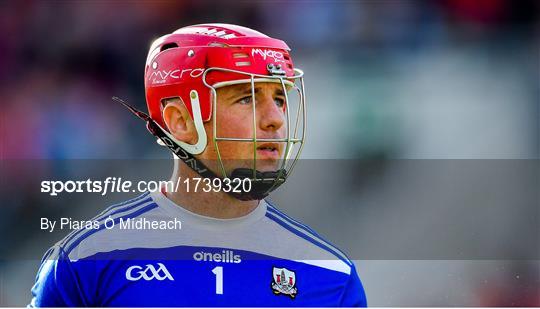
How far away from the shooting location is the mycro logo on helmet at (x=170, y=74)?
2.80 m

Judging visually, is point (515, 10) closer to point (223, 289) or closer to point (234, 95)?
point (234, 95)

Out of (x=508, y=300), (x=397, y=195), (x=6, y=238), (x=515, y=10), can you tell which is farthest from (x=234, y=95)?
(x=515, y=10)

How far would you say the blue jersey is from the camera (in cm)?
262

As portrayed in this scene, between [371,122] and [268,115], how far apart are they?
150 cm

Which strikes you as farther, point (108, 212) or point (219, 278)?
point (108, 212)

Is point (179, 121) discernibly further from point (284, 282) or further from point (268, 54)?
point (284, 282)

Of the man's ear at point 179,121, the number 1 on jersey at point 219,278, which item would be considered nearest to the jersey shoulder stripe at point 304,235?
the number 1 on jersey at point 219,278

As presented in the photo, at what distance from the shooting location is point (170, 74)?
2.84 metres

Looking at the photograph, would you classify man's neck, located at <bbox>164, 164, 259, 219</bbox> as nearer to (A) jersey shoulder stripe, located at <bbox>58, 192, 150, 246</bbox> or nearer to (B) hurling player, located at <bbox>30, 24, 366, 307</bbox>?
(B) hurling player, located at <bbox>30, 24, 366, 307</bbox>

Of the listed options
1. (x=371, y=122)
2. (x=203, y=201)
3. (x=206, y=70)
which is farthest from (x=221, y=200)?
(x=371, y=122)

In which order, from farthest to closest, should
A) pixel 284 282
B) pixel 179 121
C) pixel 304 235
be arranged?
pixel 304 235
pixel 179 121
pixel 284 282

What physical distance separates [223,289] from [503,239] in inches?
73.2

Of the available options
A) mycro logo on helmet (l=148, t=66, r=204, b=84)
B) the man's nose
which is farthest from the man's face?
mycro logo on helmet (l=148, t=66, r=204, b=84)

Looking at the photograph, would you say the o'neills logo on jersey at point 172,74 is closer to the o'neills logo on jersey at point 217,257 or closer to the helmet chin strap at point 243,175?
the helmet chin strap at point 243,175
